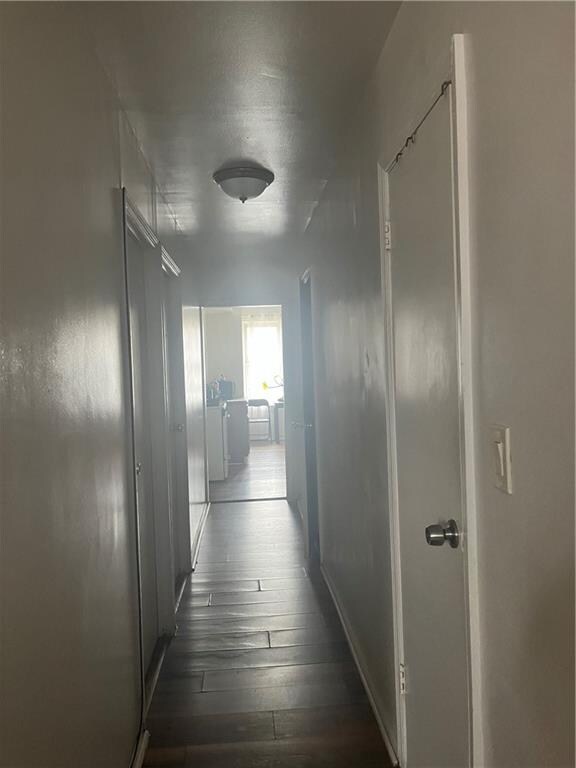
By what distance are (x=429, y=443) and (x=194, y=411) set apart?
351cm

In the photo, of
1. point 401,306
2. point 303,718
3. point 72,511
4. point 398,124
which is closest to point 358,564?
point 303,718

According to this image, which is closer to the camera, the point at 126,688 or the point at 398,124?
the point at 398,124

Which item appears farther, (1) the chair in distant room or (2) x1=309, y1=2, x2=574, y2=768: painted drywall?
(1) the chair in distant room

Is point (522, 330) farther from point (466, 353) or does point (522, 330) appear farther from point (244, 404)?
point (244, 404)

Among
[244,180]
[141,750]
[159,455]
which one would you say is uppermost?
[244,180]

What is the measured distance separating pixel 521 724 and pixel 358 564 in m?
1.67

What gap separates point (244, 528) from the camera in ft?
16.9

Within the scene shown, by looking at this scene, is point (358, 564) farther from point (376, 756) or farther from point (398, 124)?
point (398, 124)

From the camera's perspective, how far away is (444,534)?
4.72 feet

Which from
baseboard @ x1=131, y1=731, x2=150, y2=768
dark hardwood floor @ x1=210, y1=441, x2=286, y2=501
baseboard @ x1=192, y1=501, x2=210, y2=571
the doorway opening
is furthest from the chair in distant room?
baseboard @ x1=131, y1=731, x2=150, y2=768

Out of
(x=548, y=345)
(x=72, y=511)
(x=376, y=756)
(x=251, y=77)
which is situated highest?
(x=251, y=77)

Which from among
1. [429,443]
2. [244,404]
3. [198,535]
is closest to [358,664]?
[429,443]

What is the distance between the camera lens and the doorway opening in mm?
7191

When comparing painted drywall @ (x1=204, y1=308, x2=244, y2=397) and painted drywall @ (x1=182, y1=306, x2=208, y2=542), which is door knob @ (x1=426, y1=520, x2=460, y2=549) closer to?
painted drywall @ (x1=182, y1=306, x2=208, y2=542)
